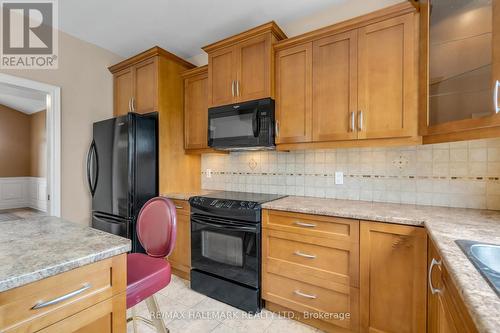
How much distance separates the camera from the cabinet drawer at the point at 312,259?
5.07 ft

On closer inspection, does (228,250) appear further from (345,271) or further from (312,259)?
(345,271)

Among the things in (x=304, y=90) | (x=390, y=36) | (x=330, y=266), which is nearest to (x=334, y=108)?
(x=304, y=90)

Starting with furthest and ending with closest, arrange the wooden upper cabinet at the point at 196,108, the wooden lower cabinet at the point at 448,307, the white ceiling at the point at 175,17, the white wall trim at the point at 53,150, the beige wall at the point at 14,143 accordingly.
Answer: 1. the beige wall at the point at 14,143
2. the wooden upper cabinet at the point at 196,108
3. the white wall trim at the point at 53,150
4. the white ceiling at the point at 175,17
5. the wooden lower cabinet at the point at 448,307

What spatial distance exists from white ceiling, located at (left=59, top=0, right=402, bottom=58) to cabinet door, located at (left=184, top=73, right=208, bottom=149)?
49 cm

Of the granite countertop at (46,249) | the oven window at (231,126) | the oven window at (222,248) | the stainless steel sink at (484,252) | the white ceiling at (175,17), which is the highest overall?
the white ceiling at (175,17)

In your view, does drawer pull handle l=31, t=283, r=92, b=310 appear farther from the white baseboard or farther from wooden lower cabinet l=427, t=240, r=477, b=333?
the white baseboard

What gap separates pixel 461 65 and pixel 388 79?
15.3 inches

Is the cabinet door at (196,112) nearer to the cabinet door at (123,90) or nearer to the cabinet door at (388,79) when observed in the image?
the cabinet door at (123,90)

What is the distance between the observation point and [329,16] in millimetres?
2180

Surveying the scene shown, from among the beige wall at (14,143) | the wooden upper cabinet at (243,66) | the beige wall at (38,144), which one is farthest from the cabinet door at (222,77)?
the beige wall at (14,143)

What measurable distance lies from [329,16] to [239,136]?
1.41 metres

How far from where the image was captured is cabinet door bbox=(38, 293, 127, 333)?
2.54 ft

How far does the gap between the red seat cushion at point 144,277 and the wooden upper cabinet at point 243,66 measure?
5.09ft

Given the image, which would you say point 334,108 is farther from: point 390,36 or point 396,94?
point 390,36
